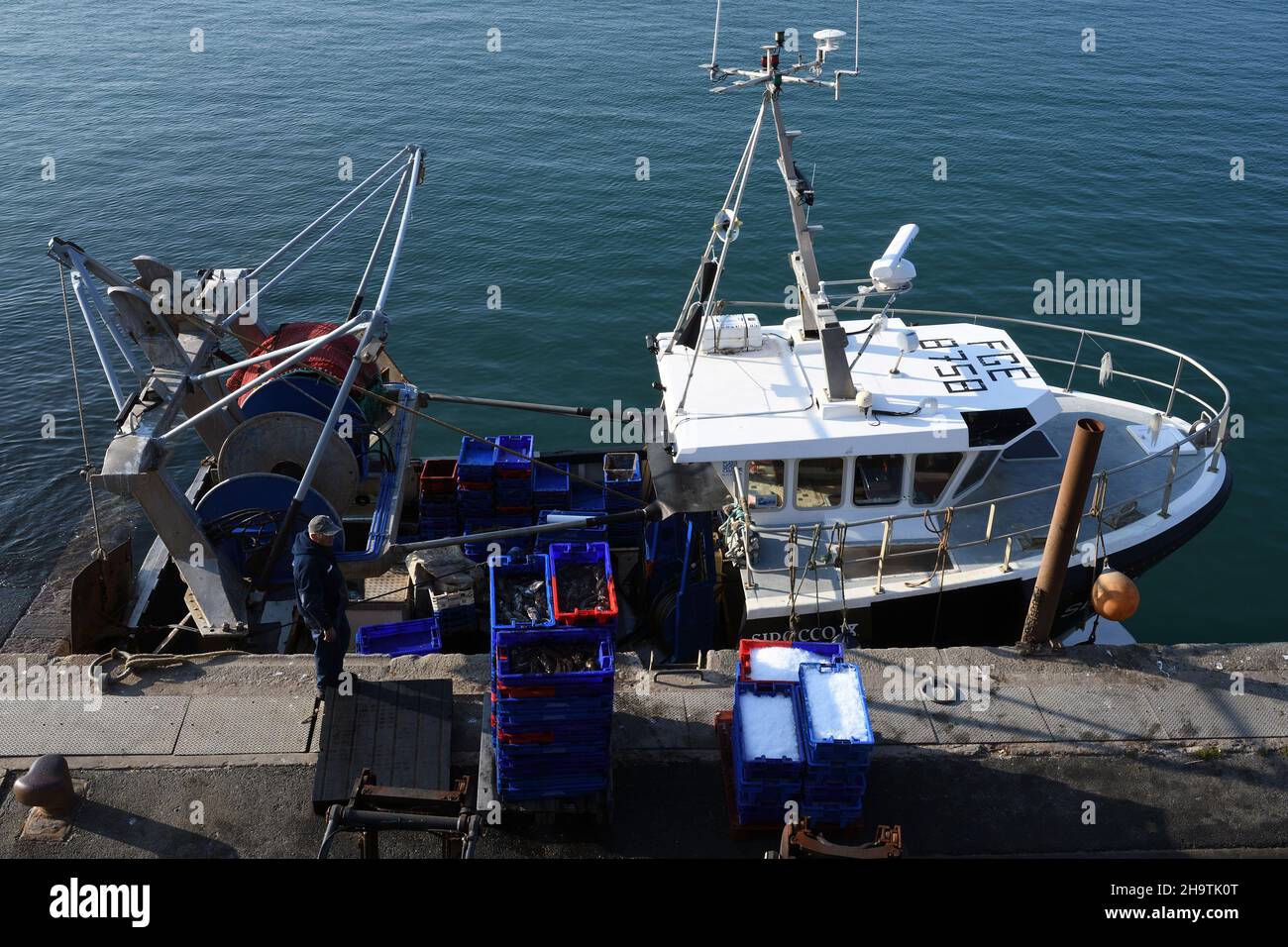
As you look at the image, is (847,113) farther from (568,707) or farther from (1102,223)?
(568,707)

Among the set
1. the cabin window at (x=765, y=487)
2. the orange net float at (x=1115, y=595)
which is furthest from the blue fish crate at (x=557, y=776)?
the orange net float at (x=1115, y=595)

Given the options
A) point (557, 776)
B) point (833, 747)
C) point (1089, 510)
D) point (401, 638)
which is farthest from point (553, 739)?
point (1089, 510)

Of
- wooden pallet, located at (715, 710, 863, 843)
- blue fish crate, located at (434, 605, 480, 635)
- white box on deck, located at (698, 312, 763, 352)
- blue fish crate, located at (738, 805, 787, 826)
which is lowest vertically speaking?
wooden pallet, located at (715, 710, 863, 843)

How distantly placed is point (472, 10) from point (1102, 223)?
26.5 m

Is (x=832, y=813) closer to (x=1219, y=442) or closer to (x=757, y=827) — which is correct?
(x=757, y=827)

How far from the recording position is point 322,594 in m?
8.39

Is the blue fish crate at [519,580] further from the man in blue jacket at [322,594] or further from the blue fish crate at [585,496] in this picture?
the blue fish crate at [585,496]

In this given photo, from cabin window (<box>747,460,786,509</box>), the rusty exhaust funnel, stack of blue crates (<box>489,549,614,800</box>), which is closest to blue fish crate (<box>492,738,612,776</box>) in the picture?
stack of blue crates (<box>489,549,614,800</box>)

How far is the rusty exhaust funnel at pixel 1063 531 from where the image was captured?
8.82 metres

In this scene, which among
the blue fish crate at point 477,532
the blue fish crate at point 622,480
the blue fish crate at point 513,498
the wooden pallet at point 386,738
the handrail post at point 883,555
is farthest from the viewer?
the blue fish crate at point 622,480

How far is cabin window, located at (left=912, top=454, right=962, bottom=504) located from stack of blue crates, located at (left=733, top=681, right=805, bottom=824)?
4.35m

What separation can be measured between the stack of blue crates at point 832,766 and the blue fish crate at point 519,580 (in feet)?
6.55

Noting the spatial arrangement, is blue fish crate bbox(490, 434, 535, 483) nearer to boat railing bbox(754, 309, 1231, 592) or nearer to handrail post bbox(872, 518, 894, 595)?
boat railing bbox(754, 309, 1231, 592)

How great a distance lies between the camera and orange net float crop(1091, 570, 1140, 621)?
30.6 ft
